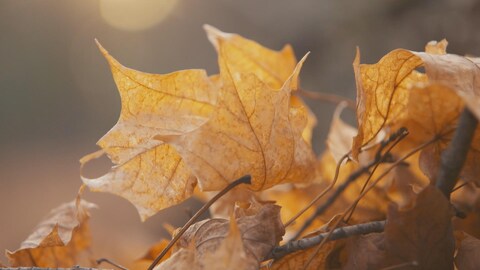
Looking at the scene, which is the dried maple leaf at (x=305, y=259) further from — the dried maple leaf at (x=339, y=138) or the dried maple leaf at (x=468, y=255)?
the dried maple leaf at (x=339, y=138)

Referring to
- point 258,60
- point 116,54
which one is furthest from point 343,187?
point 116,54

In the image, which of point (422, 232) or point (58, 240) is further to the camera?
point (58, 240)

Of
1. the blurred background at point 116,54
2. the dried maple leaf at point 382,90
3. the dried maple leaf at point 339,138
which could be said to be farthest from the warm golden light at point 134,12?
the dried maple leaf at point 382,90

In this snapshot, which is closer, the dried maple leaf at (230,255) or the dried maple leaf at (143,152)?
the dried maple leaf at (230,255)

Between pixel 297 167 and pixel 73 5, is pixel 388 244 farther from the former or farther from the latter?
pixel 73 5

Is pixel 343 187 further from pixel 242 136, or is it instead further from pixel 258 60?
pixel 258 60

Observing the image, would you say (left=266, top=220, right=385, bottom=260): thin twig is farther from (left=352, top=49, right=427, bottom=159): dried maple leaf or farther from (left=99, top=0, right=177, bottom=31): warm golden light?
(left=99, top=0, right=177, bottom=31): warm golden light

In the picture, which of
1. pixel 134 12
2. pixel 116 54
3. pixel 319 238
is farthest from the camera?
pixel 134 12
